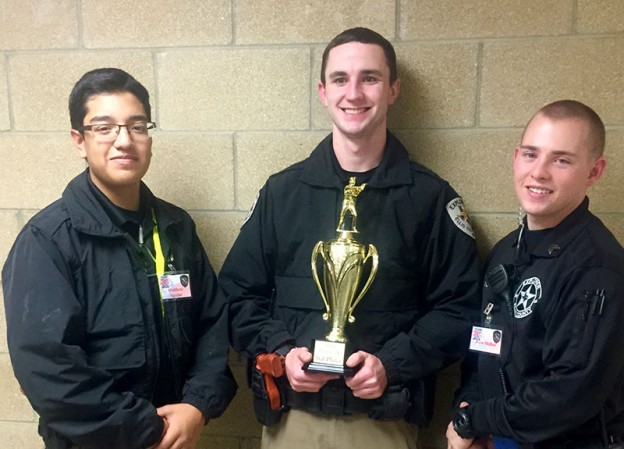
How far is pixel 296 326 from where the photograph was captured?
1.51m

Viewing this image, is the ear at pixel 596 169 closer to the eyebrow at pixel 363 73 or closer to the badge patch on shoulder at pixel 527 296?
the badge patch on shoulder at pixel 527 296

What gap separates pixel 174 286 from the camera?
1427 millimetres

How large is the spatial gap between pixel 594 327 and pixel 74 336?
1155mm

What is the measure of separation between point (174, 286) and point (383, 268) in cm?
56

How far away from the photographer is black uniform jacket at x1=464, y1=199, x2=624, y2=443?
3.72 feet

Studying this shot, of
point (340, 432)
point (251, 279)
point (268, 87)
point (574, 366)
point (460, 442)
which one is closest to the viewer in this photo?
point (574, 366)

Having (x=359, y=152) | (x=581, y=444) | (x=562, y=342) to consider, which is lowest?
(x=581, y=444)

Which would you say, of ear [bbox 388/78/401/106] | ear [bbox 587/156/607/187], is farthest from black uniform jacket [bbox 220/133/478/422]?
ear [bbox 587/156/607/187]

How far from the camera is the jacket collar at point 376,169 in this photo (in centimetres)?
149

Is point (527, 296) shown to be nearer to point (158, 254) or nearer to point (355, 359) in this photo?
point (355, 359)

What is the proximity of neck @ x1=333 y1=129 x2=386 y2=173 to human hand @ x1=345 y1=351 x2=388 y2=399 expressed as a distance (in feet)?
1.69

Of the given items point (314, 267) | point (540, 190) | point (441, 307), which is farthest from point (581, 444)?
point (314, 267)

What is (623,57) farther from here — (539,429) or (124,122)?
(124,122)

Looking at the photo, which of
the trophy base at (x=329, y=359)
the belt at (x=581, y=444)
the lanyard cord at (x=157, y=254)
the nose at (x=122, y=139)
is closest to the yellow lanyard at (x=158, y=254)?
the lanyard cord at (x=157, y=254)
